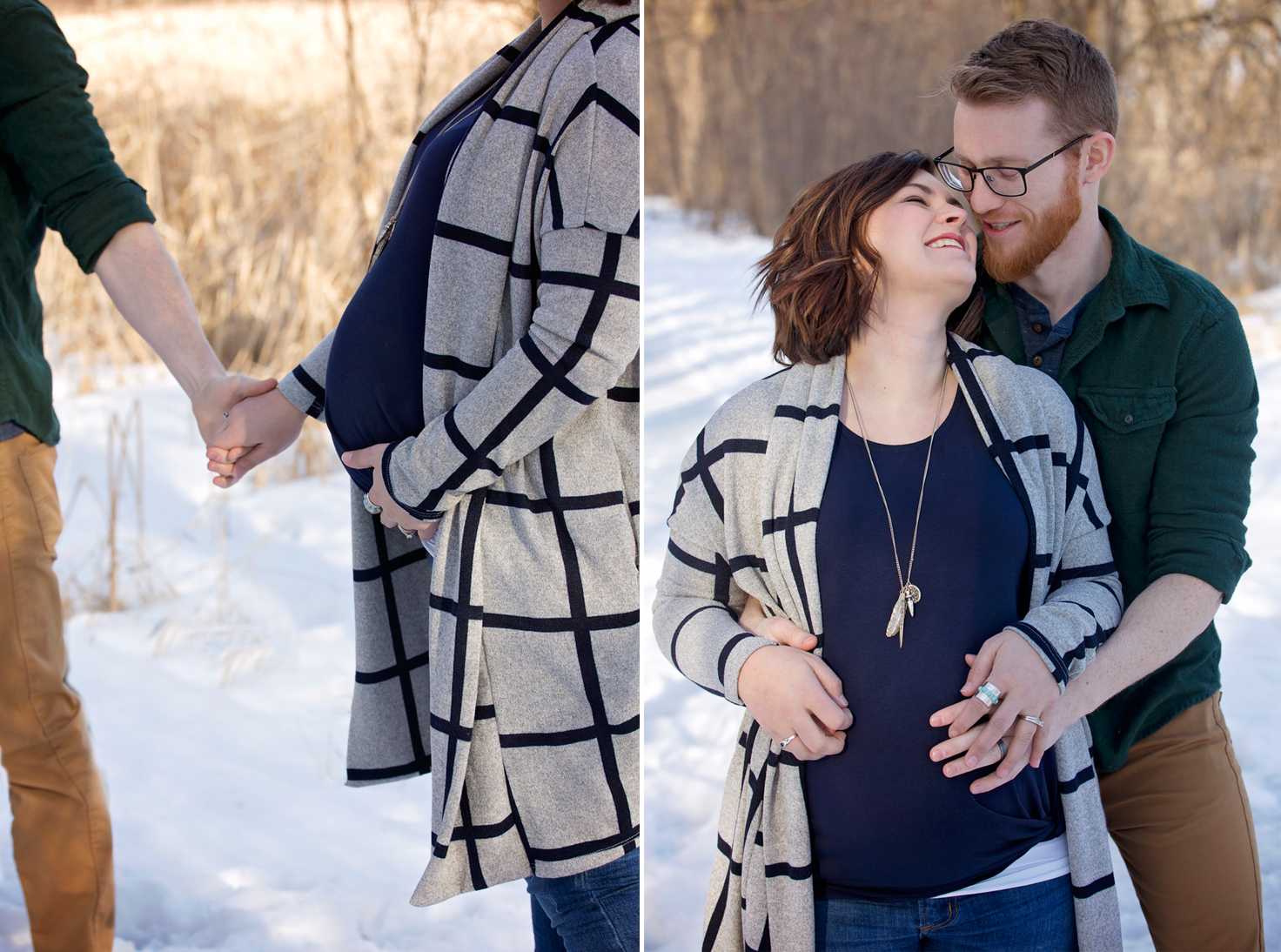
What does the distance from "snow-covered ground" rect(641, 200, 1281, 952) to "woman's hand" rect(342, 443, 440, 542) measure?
0.28m

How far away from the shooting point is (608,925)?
116cm

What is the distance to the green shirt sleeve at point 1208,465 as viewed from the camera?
123 centimetres

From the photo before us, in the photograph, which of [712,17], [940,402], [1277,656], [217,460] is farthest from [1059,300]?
[712,17]

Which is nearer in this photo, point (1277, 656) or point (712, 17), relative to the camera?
point (1277, 656)

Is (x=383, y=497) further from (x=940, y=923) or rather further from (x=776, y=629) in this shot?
(x=940, y=923)

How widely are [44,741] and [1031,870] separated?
4.69ft

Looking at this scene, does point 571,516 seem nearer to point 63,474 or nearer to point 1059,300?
point 1059,300

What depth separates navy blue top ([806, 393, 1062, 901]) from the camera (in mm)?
1100

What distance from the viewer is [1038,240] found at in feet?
4.51

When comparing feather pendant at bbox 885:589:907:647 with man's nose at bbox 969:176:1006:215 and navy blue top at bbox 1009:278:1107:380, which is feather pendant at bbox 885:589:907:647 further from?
man's nose at bbox 969:176:1006:215

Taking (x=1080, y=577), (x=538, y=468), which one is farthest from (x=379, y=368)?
(x=1080, y=577)

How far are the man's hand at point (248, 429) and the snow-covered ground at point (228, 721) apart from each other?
1.02 m

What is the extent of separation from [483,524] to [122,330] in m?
3.87

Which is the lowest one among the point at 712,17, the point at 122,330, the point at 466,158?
the point at 122,330
